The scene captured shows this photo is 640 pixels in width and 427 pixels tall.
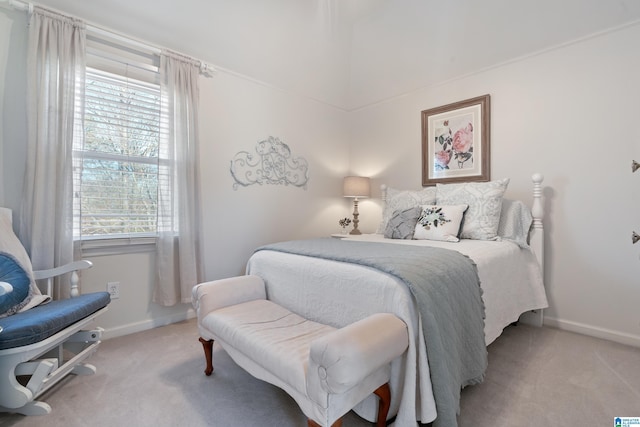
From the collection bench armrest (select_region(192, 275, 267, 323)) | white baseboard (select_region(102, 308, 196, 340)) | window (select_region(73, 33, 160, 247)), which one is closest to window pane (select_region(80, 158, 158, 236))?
window (select_region(73, 33, 160, 247))

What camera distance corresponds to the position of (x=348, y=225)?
392 centimetres

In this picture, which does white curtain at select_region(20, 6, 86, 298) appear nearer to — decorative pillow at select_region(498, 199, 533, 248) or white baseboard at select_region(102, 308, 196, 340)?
white baseboard at select_region(102, 308, 196, 340)

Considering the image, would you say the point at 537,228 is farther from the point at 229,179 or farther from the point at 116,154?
the point at 116,154

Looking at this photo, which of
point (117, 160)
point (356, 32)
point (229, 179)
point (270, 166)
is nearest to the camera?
point (117, 160)

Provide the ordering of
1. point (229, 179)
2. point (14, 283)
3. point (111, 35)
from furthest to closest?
1. point (229, 179)
2. point (111, 35)
3. point (14, 283)

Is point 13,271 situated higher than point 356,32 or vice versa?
point 356,32

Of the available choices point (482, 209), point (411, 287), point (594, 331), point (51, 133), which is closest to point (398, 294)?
point (411, 287)

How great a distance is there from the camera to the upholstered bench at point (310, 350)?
3.17 feet

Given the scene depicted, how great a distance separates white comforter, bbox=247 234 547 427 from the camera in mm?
1172

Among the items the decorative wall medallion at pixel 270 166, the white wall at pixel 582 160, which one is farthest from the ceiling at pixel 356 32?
the decorative wall medallion at pixel 270 166

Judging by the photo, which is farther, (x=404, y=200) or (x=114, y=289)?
(x=404, y=200)

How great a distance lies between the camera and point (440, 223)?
238 cm

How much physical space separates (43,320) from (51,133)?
1260mm

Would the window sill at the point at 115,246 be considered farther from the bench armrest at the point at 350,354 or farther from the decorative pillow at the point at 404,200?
the decorative pillow at the point at 404,200
